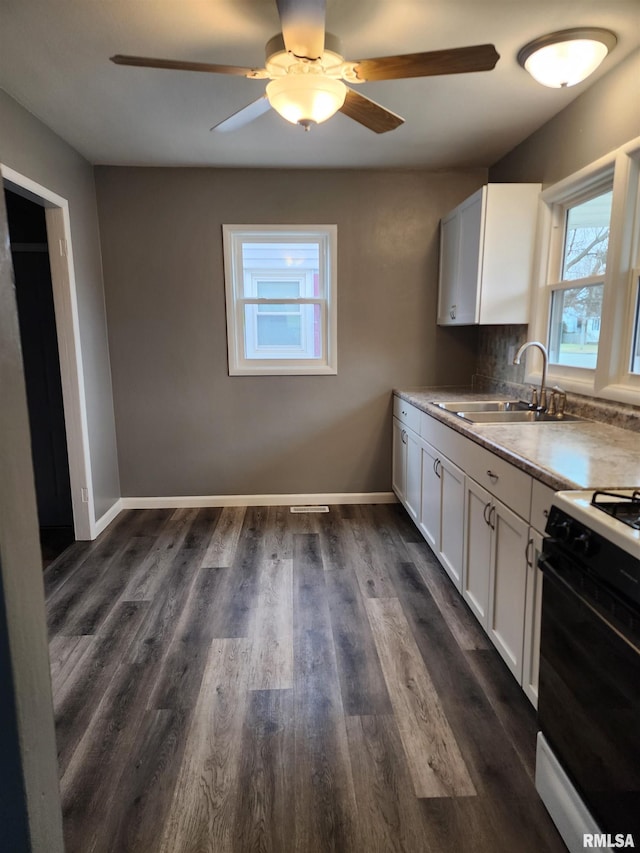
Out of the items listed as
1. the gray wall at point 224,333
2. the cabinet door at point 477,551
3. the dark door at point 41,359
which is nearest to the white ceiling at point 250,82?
the gray wall at point 224,333

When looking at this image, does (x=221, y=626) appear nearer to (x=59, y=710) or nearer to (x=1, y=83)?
(x=59, y=710)

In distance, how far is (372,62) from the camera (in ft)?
5.45

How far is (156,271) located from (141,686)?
2835mm

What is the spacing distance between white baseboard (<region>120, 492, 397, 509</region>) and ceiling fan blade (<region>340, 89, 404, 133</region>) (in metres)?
2.62

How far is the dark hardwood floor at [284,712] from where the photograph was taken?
4.54ft

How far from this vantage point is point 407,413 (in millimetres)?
3414

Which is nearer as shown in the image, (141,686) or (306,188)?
(141,686)

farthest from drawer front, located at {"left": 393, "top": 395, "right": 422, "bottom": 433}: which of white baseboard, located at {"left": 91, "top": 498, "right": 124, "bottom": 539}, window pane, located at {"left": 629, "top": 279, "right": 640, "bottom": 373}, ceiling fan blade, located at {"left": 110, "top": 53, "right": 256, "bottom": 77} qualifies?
white baseboard, located at {"left": 91, "top": 498, "right": 124, "bottom": 539}

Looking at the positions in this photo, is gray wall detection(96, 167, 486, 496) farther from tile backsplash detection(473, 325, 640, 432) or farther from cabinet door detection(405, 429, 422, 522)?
cabinet door detection(405, 429, 422, 522)

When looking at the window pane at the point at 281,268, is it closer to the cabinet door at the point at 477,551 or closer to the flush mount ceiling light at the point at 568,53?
the flush mount ceiling light at the point at 568,53

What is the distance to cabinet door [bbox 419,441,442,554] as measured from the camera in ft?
8.97

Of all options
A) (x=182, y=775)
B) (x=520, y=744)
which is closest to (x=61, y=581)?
(x=182, y=775)

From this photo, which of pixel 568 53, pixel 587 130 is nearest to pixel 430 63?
pixel 568 53

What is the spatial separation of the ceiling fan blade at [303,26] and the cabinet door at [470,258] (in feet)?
5.26
